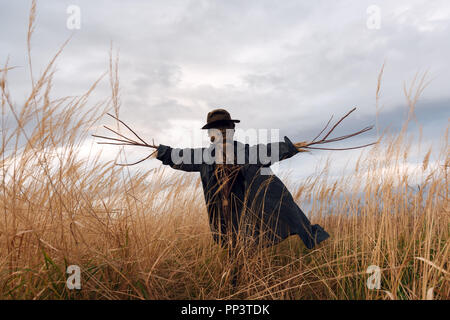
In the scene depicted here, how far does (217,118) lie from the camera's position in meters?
3.01

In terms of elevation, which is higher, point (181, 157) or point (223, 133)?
point (223, 133)

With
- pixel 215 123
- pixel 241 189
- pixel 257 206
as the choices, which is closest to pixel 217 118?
pixel 215 123

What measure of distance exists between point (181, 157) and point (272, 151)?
0.83m

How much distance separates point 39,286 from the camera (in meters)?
1.73

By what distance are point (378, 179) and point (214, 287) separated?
1.66m

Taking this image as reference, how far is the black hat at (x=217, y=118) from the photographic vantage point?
9.86 feet

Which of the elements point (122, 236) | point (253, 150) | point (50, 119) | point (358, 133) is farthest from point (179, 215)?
point (358, 133)

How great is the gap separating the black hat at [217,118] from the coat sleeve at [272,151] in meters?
0.33

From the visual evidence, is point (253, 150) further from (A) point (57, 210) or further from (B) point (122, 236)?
(A) point (57, 210)

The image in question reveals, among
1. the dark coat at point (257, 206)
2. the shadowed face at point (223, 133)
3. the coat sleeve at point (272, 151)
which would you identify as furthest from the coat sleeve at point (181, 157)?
the coat sleeve at point (272, 151)

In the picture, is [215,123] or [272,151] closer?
[272,151]

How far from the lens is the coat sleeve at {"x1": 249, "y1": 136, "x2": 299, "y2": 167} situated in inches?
107

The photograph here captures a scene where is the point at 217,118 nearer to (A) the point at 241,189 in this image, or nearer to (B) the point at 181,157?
(B) the point at 181,157

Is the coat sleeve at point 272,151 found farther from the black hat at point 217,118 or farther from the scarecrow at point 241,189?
the black hat at point 217,118
